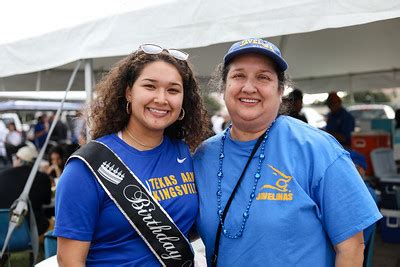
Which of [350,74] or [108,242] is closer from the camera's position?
[108,242]

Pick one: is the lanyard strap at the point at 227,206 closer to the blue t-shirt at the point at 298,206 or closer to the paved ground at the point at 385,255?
the blue t-shirt at the point at 298,206

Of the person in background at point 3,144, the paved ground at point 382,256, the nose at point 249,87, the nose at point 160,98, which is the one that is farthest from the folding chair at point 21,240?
the person in background at point 3,144

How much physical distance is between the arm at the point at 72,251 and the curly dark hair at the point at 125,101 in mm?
459

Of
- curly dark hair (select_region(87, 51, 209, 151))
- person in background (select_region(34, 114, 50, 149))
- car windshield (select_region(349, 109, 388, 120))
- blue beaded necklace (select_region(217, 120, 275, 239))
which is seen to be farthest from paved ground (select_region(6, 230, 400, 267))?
person in background (select_region(34, 114, 50, 149))

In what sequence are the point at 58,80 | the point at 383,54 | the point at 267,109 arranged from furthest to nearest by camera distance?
the point at 383,54 → the point at 58,80 → the point at 267,109

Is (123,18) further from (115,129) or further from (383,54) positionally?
(383,54)

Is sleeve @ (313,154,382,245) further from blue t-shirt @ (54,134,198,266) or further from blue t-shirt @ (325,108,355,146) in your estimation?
blue t-shirt @ (325,108,355,146)

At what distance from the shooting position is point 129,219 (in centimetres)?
156

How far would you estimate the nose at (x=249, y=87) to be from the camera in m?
1.62

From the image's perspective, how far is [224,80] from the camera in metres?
1.80

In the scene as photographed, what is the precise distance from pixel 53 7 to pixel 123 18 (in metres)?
1.25

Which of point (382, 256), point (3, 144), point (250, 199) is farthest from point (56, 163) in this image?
point (3, 144)

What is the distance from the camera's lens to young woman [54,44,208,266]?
1.54m

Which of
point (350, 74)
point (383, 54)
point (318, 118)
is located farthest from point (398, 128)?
point (318, 118)
